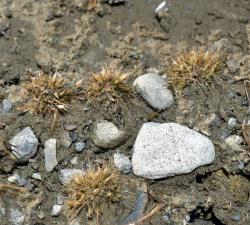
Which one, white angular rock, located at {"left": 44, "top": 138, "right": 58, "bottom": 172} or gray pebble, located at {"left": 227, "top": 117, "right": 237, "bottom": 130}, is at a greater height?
white angular rock, located at {"left": 44, "top": 138, "right": 58, "bottom": 172}

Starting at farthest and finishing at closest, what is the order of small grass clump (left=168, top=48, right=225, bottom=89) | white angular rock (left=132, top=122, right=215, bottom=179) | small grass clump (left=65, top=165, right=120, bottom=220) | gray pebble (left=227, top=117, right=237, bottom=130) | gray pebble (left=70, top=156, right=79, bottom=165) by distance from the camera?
small grass clump (left=168, top=48, right=225, bottom=89) < gray pebble (left=227, top=117, right=237, bottom=130) < gray pebble (left=70, top=156, right=79, bottom=165) < white angular rock (left=132, top=122, right=215, bottom=179) < small grass clump (left=65, top=165, right=120, bottom=220)

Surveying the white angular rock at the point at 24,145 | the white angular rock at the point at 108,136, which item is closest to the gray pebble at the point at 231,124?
the white angular rock at the point at 108,136

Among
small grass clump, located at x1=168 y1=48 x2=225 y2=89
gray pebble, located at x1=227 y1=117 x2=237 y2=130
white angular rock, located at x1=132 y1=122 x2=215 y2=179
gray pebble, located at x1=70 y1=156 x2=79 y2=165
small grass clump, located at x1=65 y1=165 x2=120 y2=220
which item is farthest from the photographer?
small grass clump, located at x1=168 y1=48 x2=225 y2=89

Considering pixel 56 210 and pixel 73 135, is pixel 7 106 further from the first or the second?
pixel 56 210

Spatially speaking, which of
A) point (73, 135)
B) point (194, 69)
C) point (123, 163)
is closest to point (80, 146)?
point (73, 135)

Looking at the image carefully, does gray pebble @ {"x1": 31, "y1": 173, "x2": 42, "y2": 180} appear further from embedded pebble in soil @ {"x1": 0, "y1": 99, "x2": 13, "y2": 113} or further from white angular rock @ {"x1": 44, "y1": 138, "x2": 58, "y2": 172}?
embedded pebble in soil @ {"x1": 0, "y1": 99, "x2": 13, "y2": 113}

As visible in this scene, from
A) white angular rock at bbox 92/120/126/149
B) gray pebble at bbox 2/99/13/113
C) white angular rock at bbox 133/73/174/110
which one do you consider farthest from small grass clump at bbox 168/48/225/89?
gray pebble at bbox 2/99/13/113

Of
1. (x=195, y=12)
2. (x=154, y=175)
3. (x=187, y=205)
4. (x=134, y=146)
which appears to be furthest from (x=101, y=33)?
(x=187, y=205)
